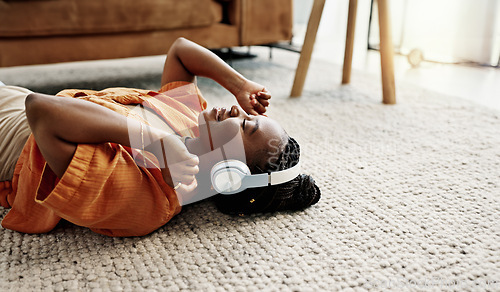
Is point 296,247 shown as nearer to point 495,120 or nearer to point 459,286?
point 459,286

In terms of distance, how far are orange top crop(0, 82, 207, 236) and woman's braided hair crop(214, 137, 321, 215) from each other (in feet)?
0.32

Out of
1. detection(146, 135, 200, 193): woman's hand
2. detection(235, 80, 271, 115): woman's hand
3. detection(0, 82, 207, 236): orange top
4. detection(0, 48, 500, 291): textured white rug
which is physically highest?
detection(235, 80, 271, 115): woman's hand

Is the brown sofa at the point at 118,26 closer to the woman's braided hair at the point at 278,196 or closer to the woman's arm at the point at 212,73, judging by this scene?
the woman's arm at the point at 212,73

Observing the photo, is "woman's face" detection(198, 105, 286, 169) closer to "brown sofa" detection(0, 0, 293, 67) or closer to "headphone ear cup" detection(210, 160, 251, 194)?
"headphone ear cup" detection(210, 160, 251, 194)

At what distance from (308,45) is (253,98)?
62 centimetres

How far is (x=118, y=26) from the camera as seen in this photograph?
141 cm

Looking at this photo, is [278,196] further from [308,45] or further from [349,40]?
[349,40]

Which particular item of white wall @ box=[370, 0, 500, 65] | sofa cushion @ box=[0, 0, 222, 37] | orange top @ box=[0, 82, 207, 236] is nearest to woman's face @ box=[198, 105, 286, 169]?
orange top @ box=[0, 82, 207, 236]

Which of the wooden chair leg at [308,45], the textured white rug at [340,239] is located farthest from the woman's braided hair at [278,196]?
the wooden chair leg at [308,45]

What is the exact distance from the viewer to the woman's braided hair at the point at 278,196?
703 mm

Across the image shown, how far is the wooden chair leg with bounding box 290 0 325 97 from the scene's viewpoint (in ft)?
4.45

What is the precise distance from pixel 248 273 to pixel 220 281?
4 cm

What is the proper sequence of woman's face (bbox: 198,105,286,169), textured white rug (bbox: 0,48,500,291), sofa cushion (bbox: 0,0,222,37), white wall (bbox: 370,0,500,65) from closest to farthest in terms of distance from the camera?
textured white rug (bbox: 0,48,500,291) → woman's face (bbox: 198,105,286,169) → sofa cushion (bbox: 0,0,222,37) → white wall (bbox: 370,0,500,65)

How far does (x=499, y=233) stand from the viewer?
2.18 feet
